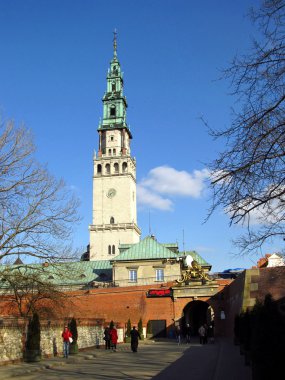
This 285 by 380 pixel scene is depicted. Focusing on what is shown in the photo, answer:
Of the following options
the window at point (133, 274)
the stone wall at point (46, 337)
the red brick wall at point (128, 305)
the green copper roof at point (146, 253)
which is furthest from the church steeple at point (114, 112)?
the stone wall at point (46, 337)

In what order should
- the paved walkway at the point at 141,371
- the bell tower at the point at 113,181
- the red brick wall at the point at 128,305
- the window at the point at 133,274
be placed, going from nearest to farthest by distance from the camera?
the paved walkway at the point at 141,371, the red brick wall at the point at 128,305, the window at the point at 133,274, the bell tower at the point at 113,181

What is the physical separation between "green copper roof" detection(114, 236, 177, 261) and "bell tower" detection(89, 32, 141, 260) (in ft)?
56.0

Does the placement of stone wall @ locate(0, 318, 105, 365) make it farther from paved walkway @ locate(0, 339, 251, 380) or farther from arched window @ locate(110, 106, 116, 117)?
arched window @ locate(110, 106, 116, 117)

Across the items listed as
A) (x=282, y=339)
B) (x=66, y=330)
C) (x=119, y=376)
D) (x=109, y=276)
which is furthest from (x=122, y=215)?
(x=282, y=339)

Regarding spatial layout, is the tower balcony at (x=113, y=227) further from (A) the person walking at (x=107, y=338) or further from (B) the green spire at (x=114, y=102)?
(A) the person walking at (x=107, y=338)

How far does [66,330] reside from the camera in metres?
23.8

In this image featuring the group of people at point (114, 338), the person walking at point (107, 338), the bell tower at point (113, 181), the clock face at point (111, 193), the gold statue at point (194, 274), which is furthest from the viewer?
the clock face at point (111, 193)

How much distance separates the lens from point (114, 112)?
8606cm

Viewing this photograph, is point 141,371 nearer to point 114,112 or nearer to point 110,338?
point 110,338

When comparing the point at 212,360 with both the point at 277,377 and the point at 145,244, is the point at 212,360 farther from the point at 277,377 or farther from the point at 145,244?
the point at 145,244

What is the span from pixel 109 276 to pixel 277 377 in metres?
49.3

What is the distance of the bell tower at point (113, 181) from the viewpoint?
245ft

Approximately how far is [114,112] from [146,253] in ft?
129

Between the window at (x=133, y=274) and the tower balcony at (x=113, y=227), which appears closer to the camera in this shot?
the window at (x=133, y=274)
